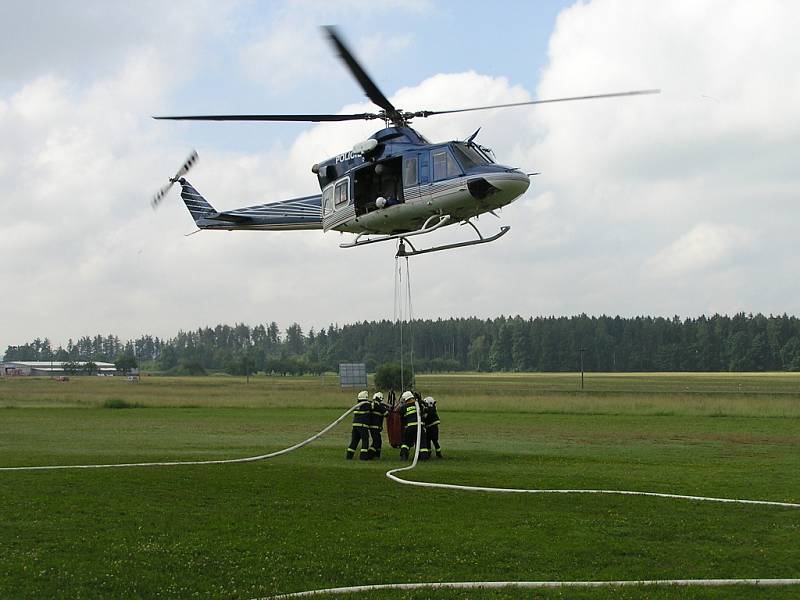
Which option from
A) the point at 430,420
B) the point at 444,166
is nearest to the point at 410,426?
the point at 430,420

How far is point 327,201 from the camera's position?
24359mm

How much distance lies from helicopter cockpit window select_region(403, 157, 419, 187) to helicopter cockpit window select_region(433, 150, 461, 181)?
0.54 metres

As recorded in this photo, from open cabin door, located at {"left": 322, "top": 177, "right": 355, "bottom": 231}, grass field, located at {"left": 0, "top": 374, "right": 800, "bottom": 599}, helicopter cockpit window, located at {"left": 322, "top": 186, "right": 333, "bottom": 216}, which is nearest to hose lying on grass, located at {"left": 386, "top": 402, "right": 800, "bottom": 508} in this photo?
grass field, located at {"left": 0, "top": 374, "right": 800, "bottom": 599}

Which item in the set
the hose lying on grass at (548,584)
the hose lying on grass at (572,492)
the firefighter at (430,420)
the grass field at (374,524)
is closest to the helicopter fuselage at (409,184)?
the firefighter at (430,420)

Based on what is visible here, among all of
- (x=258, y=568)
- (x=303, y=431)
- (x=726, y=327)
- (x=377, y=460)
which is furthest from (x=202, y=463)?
(x=726, y=327)

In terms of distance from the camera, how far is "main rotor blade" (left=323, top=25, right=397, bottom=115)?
56.4 feet

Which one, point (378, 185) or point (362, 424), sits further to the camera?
point (362, 424)

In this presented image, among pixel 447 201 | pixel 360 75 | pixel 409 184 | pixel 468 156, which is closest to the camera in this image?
pixel 360 75

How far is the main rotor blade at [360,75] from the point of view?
1720 centimetres

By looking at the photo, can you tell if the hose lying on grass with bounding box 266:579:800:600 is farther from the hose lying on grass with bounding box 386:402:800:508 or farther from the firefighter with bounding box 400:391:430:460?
the firefighter with bounding box 400:391:430:460

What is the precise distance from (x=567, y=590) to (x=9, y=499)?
9493 millimetres

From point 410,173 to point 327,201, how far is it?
10.6 feet

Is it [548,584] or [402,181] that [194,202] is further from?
[548,584]

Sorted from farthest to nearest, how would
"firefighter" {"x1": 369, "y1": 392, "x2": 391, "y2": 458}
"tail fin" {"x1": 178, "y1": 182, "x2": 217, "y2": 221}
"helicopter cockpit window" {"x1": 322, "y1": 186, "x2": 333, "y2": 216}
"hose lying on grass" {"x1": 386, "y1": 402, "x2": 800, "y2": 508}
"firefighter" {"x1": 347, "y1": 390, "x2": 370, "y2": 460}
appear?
1. "tail fin" {"x1": 178, "y1": 182, "x2": 217, "y2": 221}
2. "helicopter cockpit window" {"x1": 322, "y1": 186, "x2": 333, "y2": 216}
3. "firefighter" {"x1": 369, "y1": 392, "x2": 391, "y2": 458}
4. "firefighter" {"x1": 347, "y1": 390, "x2": 370, "y2": 460}
5. "hose lying on grass" {"x1": 386, "y1": 402, "x2": 800, "y2": 508}
